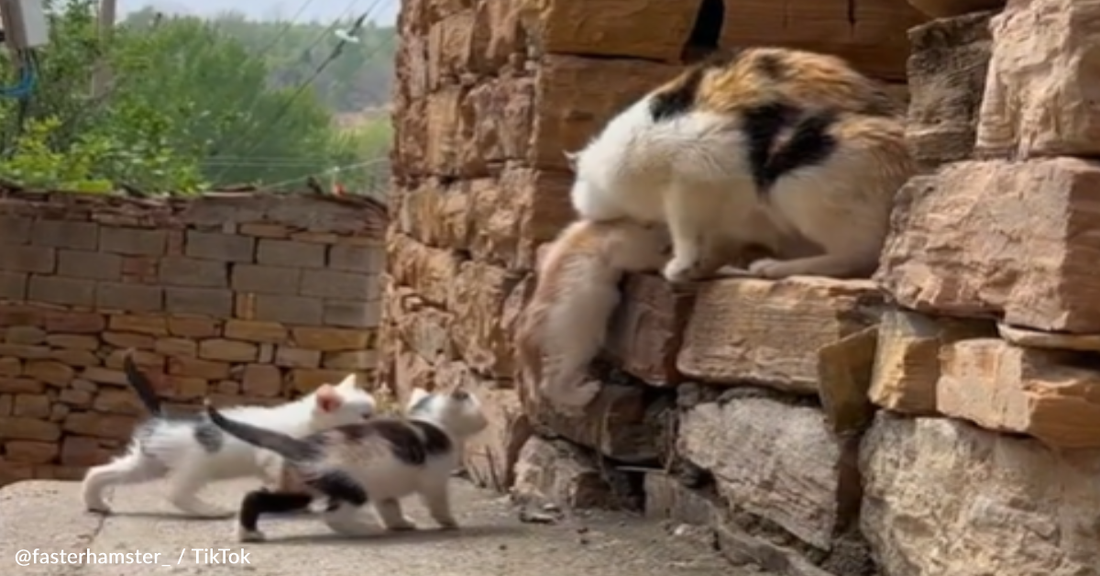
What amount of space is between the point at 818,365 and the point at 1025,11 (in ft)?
3.23

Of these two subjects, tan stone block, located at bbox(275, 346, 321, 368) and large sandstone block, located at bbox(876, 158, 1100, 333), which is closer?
large sandstone block, located at bbox(876, 158, 1100, 333)

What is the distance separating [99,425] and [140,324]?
0.67 meters

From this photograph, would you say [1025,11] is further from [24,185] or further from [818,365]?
[24,185]

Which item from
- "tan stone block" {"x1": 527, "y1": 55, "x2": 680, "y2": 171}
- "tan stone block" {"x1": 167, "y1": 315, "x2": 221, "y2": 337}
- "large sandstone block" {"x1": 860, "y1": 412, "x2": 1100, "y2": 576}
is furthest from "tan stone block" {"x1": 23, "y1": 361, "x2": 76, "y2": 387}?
"large sandstone block" {"x1": 860, "y1": 412, "x2": 1100, "y2": 576}

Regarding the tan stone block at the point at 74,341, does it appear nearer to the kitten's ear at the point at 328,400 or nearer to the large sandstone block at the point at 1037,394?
the kitten's ear at the point at 328,400

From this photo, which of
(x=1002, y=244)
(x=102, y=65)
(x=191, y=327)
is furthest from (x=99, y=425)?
(x=1002, y=244)

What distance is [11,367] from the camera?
12.0m

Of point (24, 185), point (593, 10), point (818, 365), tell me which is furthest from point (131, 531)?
point (24, 185)

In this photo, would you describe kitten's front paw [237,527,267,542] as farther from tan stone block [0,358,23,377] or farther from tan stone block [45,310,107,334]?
tan stone block [0,358,23,377]

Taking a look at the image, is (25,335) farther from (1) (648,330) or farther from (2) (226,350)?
(1) (648,330)

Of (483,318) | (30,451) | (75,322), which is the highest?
(483,318)

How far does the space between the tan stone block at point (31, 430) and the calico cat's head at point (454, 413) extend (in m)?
7.18

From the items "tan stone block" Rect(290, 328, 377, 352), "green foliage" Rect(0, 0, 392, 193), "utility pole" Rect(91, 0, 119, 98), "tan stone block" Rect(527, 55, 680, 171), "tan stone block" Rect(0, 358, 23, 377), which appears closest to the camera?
"tan stone block" Rect(527, 55, 680, 171)

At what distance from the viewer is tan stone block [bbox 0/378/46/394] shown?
39.0 feet
